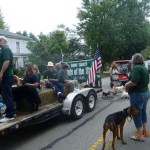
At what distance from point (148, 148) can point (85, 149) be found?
1.27 m

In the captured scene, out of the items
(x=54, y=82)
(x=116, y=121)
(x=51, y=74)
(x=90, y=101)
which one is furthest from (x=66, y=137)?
(x=51, y=74)

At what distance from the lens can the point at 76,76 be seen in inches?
497

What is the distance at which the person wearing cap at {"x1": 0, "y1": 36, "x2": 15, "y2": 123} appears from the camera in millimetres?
6387

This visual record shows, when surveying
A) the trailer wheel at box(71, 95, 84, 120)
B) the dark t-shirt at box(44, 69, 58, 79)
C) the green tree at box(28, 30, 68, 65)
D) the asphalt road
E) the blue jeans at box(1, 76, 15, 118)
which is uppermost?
the green tree at box(28, 30, 68, 65)

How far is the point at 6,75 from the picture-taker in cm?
656

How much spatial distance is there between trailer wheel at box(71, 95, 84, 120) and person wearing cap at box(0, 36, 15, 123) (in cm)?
229

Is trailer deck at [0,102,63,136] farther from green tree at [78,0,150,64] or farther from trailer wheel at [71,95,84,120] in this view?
green tree at [78,0,150,64]

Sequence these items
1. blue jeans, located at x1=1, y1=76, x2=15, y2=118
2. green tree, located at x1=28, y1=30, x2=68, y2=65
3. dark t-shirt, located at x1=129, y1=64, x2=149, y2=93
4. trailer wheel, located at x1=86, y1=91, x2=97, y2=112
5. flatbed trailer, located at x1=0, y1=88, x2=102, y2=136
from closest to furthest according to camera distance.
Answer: dark t-shirt, located at x1=129, y1=64, x2=149, y2=93 → flatbed trailer, located at x1=0, y1=88, x2=102, y2=136 → blue jeans, located at x1=1, y1=76, x2=15, y2=118 → trailer wheel, located at x1=86, y1=91, x2=97, y2=112 → green tree, located at x1=28, y1=30, x2=68, y2=65

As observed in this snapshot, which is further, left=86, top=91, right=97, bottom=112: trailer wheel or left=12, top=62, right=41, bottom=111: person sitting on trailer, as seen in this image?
left=86, top=91, right=97, bottom=112: trailer wheel

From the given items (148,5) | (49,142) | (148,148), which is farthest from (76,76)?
(148,5)

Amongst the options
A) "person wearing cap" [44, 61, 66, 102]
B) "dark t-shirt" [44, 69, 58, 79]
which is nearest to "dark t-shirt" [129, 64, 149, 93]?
"person wearing cap" [44, 61, 66, 102]

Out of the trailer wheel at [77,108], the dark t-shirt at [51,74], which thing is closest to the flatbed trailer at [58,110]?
the trailer wheel at [77,108]

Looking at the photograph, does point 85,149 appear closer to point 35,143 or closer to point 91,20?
A: point 35,143

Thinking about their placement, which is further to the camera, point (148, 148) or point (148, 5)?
point (148, 5)
